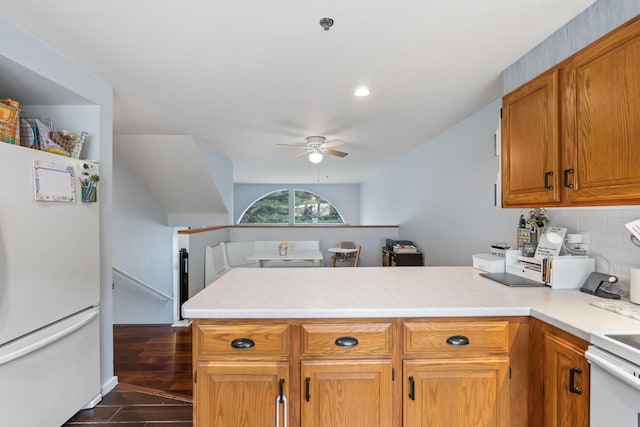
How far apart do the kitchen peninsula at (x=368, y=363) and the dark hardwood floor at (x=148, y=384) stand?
0.98 metres

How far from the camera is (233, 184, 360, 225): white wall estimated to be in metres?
9.90

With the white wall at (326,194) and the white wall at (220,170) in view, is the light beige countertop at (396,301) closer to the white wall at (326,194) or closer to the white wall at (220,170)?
the white wall at (220,170)

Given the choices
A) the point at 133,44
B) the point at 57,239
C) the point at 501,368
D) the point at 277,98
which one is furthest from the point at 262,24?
the point at 501,368

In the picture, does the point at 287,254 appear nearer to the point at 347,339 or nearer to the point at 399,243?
the point at 399,243

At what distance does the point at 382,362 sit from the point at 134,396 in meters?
1.96

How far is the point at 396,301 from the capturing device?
1425 millimetres

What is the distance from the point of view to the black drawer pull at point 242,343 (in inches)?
51.9

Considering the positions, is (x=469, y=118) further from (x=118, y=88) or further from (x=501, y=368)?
(x=118, y=88)

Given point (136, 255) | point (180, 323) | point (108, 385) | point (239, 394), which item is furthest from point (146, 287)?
point (239, 394)

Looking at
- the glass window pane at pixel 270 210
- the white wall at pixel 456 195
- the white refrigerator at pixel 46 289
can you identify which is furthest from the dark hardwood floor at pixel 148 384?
the glass window pane at pixel 270 210

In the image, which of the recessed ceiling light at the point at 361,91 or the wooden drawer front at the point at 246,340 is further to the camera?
the recessed ceiling light at the point at 361,91

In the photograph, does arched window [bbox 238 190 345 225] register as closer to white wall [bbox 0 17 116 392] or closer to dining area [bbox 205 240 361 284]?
dining area [bbox 205 240 361 284]

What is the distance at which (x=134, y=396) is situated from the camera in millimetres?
2232

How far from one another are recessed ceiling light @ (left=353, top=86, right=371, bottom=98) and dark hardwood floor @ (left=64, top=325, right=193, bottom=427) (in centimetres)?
258
